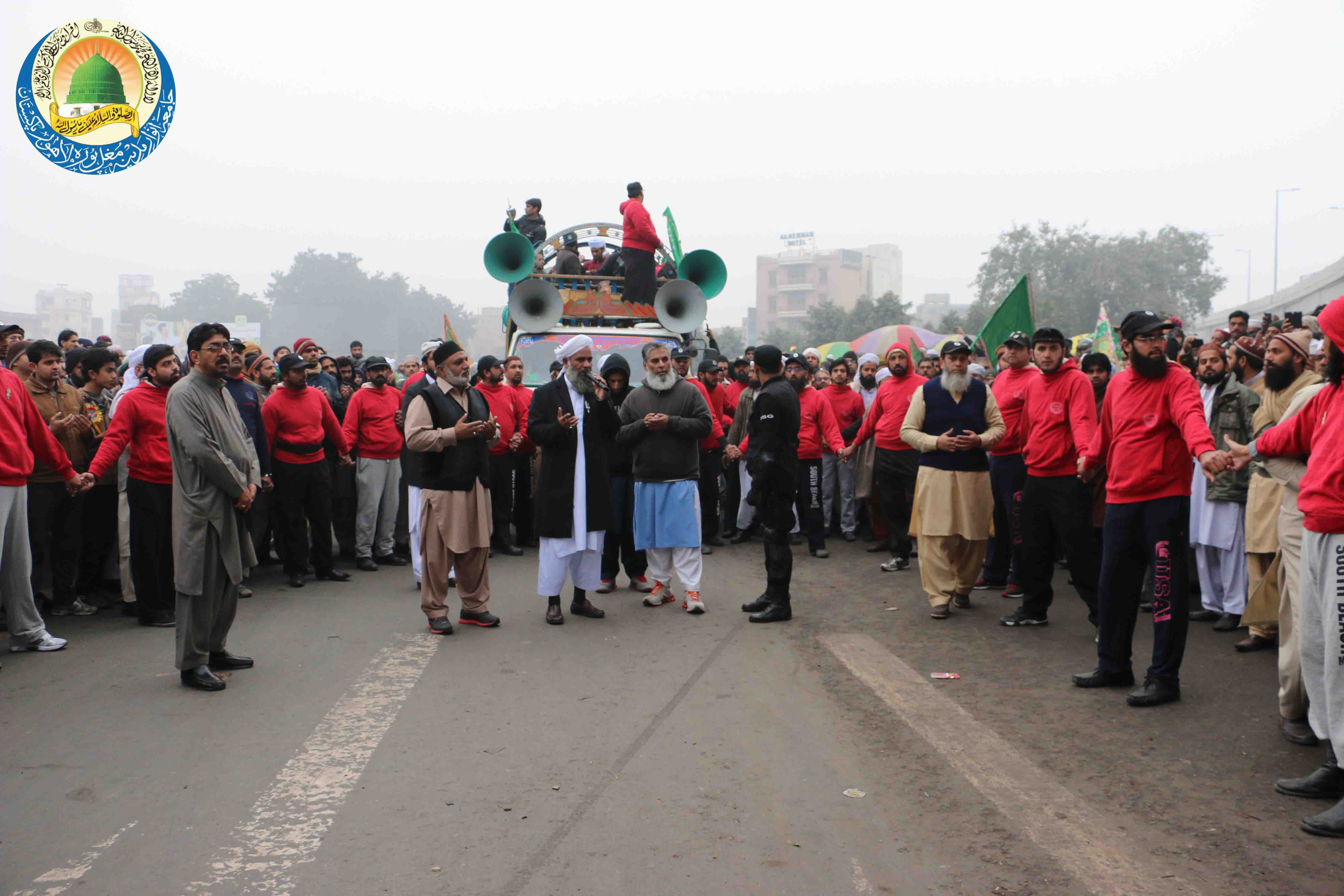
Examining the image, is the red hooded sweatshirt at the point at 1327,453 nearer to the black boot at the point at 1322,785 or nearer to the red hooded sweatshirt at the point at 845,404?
the black boot at the point at 1322,785

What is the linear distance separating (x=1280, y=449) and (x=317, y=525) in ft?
25.3

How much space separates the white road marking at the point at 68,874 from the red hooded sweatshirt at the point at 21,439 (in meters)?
3.62

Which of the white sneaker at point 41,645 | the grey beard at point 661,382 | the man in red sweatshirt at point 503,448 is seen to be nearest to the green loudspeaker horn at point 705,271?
the man in red sweatshirt at point 503,448

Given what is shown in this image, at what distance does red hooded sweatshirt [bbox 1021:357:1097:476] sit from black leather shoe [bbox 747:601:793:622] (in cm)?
201

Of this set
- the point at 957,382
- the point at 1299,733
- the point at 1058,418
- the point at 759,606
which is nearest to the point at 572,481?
the point at 759,606

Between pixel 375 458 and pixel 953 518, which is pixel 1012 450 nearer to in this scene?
pixel 953 518

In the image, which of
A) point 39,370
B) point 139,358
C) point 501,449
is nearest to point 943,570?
point 501,449

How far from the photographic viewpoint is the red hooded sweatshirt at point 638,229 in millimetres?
11727

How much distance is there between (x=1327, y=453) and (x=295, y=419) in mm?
7897

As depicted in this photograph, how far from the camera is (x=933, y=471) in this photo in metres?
7.73

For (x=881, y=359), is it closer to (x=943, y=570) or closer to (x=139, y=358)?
(x=943, y=570)

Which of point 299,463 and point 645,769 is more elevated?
point 299,463

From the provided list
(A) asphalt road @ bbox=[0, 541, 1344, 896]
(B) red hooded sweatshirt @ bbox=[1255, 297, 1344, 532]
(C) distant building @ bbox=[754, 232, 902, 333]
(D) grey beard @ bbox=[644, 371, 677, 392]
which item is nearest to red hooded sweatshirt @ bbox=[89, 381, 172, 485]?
(A) asphalt road @ bbox=[0, 541, 1344, 896]

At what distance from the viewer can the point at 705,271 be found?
1219 centimetres
